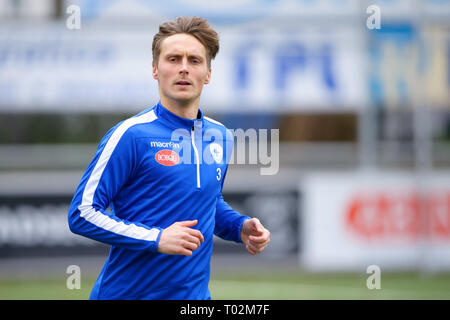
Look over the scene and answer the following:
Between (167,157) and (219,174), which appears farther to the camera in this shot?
(219,174)

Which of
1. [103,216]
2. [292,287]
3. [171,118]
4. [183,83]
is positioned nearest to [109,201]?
[103,216]

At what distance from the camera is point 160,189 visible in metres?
3.17

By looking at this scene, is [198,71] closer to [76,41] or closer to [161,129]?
[161,129]

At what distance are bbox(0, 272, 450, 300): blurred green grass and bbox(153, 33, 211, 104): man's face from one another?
558 centimetres

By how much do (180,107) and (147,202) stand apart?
1.50 ft

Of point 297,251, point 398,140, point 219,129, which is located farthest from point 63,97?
point 219,129

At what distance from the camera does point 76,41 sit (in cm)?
1201

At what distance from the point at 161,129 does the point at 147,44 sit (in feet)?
29.5

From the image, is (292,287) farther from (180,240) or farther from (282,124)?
(180,240)

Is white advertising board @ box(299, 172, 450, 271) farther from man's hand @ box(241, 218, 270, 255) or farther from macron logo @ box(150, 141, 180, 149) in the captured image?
macron logo @ box(150, 141, 180, 149)

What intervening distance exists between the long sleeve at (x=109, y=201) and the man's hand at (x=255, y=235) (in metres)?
0.58

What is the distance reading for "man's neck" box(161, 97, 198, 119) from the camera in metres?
3.28

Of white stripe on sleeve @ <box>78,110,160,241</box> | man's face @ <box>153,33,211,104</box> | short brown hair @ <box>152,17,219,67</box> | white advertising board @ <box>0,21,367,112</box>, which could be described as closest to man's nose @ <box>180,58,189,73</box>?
man's face @ <box>153,33,211,104</box>

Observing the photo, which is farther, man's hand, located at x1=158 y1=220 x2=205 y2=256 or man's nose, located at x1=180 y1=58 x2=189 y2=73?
man's nose, located at x1=180 y1=58 x2=189 y2=73
